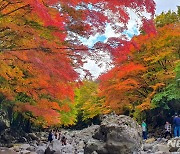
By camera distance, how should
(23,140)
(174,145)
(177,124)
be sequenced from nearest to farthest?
(174,145) < (177,124) < (23,140)

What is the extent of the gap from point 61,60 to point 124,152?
Result: 5047 mm

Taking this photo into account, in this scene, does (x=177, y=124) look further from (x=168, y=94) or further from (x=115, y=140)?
(x=115, y=140)

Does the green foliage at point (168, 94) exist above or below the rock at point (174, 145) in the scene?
above

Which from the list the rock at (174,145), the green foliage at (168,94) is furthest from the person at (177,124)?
the green foliage at (168,94)

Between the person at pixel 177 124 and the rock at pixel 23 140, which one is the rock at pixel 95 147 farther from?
the rock at pixel 23 140

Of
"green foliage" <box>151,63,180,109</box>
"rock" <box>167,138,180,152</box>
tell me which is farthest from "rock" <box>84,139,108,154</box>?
"green foliage" <box>151,63,180,109</box>

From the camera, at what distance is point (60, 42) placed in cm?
855

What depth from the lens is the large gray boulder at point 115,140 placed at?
1110cm

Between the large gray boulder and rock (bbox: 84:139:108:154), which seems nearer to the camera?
the large gray boulder

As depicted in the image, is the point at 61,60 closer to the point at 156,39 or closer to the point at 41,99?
the point at 41,99

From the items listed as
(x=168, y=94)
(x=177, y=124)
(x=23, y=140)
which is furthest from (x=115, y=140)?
(x=23, y=140)

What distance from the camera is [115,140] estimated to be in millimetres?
11258

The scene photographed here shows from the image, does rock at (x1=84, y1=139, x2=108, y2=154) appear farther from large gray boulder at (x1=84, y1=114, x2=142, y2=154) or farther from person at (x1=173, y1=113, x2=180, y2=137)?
person at (x1=173, y1=113, x2=180, y2=137)

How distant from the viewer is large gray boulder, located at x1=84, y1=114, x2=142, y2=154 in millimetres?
11102
